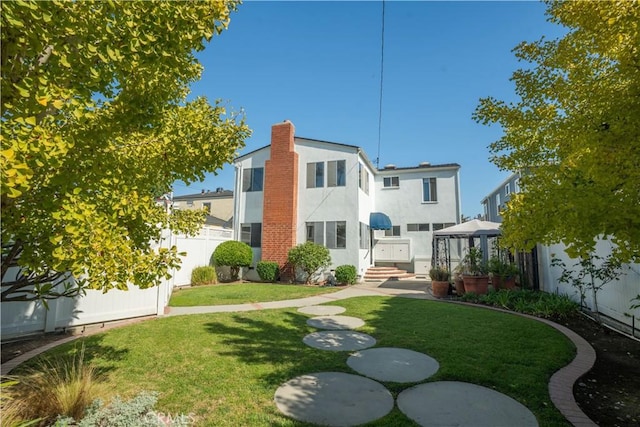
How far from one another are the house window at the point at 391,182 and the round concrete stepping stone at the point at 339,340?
691 inches

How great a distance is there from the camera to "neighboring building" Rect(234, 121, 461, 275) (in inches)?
718

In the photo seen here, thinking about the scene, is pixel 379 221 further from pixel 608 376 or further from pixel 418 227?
pixel 608 376

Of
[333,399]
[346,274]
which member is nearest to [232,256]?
[346,274]

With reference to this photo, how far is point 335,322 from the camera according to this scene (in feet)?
26.9

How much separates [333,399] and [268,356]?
196 cm

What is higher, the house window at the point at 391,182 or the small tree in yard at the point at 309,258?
the house window at the point at 391,182

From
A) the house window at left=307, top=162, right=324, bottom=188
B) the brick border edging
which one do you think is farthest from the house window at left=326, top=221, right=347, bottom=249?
the brick border edging

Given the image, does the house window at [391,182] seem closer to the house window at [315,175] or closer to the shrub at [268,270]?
the house window at [315,175]

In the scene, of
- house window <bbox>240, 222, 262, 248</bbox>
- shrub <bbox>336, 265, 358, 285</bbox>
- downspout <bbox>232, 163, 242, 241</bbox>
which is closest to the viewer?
shrub <bbox>336, 265, 358, 285</bbox>

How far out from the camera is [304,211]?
62.3 feet

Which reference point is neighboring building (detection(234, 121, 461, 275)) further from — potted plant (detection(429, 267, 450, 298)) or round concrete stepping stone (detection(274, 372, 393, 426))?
round concrete stepping stone (detection(274, 372, 393, 426))

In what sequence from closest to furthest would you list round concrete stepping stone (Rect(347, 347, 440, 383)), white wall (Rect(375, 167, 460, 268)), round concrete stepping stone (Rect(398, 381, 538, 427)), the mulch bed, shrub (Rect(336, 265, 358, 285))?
1. round concrete stepping stone (Rect(398, 381, 538, 427))
2. the mulch bed
3. round concrete stepping stone (Rect(347, 347, 440, 383))
4. shrub (Rect(336, 265, 358, 285))
5. white wall (Rect(375, 167, 460, 268))

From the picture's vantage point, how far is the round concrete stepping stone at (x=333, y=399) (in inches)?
140

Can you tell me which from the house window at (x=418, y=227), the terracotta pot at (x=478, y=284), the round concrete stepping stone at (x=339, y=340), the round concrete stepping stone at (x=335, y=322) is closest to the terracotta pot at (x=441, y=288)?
the terracotta pot at (x=478, y=284)
